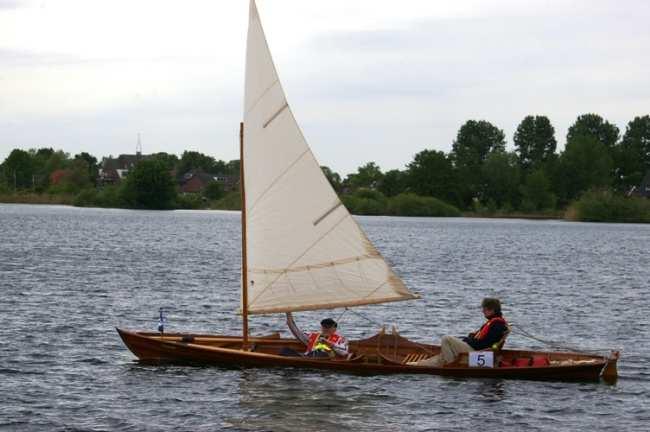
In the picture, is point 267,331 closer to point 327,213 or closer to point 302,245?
point 302,245

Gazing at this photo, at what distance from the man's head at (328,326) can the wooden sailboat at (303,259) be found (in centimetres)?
52

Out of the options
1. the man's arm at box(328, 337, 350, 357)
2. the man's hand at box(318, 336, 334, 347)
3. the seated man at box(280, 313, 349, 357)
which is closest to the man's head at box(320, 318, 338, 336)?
the seated man at box(280, 313, 349, 357)

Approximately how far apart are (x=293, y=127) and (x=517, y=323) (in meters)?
19.2

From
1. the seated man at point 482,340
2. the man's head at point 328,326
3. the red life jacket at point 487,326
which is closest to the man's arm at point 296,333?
the man's head at point 328,326

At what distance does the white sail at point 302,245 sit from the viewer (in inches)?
1152

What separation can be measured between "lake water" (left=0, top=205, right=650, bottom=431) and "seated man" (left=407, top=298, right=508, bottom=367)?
25.3 inches

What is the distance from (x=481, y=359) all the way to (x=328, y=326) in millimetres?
3975

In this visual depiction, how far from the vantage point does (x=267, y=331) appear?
133 feet

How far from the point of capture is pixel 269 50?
28.4 meters

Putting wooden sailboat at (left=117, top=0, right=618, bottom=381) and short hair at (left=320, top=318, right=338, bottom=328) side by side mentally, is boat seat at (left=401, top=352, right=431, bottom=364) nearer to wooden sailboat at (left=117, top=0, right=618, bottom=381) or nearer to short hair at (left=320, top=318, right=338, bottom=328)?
wooden sailboat at (left=117, top=0, right=618, bottom=381)

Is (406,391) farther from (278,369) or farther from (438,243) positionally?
(438,243)

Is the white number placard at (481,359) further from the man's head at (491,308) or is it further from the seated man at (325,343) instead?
the seated man at (325,343)

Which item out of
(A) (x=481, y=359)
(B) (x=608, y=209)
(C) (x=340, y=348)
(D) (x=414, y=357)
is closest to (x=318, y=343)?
(C) (x=340, y=348)

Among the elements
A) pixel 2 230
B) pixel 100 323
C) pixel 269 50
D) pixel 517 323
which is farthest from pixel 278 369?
pixel 2 230
